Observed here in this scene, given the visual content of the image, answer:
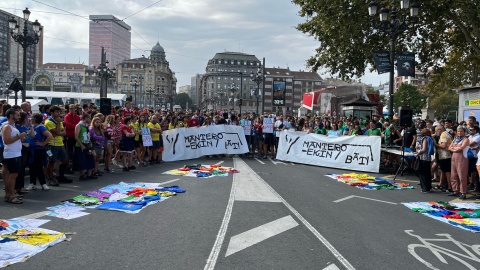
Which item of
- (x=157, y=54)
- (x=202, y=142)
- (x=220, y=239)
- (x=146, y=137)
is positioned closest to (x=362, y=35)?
(x=202, y=142)

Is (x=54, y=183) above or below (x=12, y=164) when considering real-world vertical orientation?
below

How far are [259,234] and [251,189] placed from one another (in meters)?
4.08

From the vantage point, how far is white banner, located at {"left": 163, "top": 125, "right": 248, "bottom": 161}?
16688 millimetres

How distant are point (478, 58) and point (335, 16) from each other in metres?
10.3

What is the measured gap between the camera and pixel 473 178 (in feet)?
39.4

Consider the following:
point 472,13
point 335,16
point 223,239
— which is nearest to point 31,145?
point 223,239

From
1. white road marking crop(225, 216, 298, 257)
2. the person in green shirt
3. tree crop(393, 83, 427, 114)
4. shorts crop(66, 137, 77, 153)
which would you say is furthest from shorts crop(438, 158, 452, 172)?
tree crop(393, 83, 427, 114)

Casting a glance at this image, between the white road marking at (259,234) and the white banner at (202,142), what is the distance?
33.6ft

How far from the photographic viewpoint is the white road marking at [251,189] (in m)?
9.04

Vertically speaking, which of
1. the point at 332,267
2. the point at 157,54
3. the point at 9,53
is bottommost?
the point at 332,267

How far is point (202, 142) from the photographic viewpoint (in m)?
17.9

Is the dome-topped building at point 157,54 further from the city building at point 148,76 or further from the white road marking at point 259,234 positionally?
the white road marking at point 259,234

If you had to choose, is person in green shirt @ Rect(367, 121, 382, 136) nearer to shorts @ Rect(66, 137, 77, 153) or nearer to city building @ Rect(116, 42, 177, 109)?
shorts @ Rect(66, 137, 77, 153)

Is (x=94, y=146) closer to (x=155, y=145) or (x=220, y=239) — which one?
(x=155, y=145)
